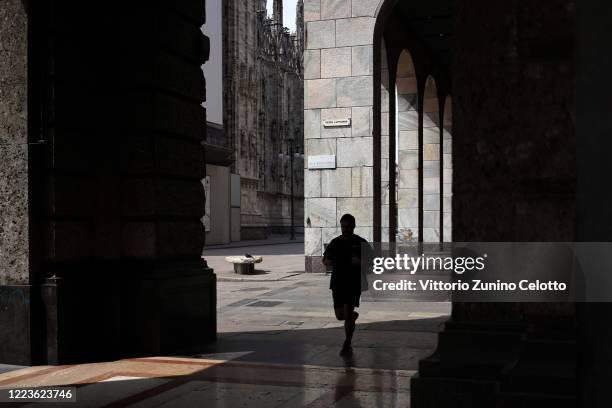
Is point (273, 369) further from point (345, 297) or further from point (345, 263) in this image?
point (345, 263)

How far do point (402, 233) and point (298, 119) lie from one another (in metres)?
62.8

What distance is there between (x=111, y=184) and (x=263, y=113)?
65789 millimetres

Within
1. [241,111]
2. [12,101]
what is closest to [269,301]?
[12,101]

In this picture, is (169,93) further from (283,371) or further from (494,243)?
(494,243)

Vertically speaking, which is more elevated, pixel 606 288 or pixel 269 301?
pixel 606 288

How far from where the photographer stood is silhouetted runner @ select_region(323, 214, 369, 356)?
26.1 feet

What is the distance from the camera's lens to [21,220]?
7.41m

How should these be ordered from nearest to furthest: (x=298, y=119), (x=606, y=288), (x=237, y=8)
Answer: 1. (x=606, y=288)
2. (x=237, y=8)
3. (x=298, y=119)

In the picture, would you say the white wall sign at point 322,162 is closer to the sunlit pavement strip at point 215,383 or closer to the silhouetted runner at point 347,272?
the silhouetted runner at point 347,272

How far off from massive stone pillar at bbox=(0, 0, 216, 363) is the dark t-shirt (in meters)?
1.82

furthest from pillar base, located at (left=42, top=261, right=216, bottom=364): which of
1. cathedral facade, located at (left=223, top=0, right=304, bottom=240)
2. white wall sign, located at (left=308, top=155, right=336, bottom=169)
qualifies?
Result: cathedral facade, located at (left=223, top=0, right=304, bottom=240)

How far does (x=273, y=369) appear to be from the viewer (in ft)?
23.3

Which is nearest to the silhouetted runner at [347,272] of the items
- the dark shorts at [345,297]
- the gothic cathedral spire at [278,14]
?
the dark shorts at [345,297]


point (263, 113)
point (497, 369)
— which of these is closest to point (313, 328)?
point (497, 369)
